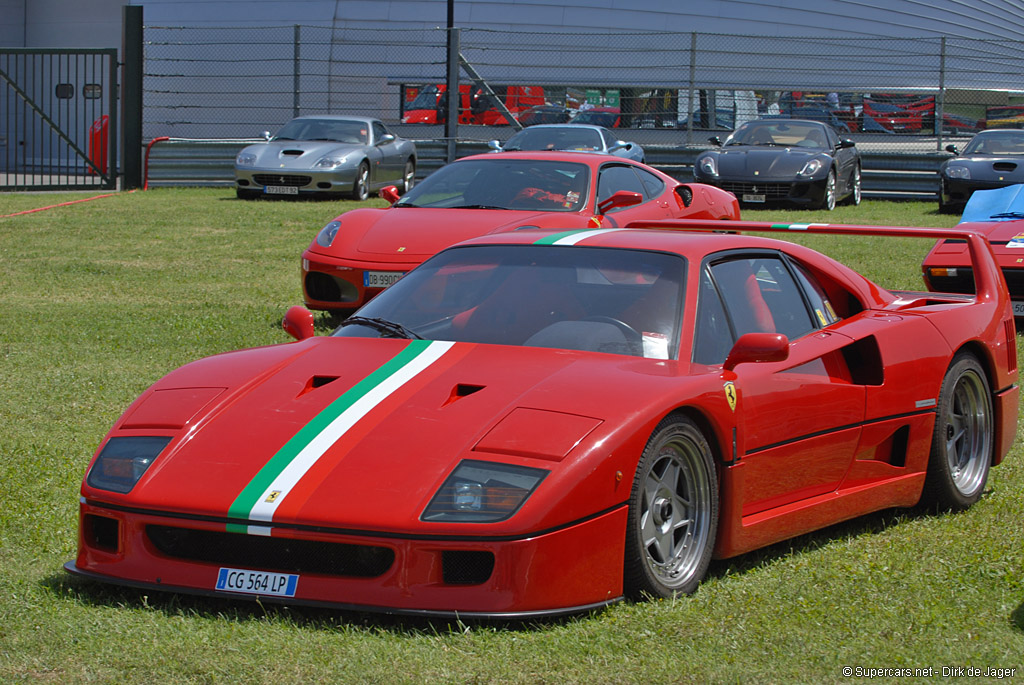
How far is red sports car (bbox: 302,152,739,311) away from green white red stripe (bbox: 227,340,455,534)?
4.48 meters

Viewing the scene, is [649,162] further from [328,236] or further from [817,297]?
[817,297]

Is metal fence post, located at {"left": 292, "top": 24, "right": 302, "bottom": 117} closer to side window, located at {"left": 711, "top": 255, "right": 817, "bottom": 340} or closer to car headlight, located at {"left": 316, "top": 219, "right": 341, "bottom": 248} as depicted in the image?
car headlight, located at {"left": 316, "top": 219, "right": 341, "bottom": 248}

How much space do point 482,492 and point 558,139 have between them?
14521 millimetres

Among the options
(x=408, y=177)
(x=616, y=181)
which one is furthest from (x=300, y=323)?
(x=408, y=177)

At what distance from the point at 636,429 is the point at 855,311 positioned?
6.27 feet

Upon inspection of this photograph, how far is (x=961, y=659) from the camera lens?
3332 mm

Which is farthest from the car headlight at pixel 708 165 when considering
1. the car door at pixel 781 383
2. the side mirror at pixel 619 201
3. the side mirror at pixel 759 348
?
the side mirror at pixel 759 348

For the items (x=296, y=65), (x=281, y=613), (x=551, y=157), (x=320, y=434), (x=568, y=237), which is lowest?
(x=281, y=613)

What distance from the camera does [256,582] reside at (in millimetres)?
3443

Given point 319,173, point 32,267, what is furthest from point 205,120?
point 32,267

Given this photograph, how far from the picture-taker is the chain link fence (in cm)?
2247

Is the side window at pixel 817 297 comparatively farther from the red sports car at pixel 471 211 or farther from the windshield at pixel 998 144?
the windshield at pixel 998 144

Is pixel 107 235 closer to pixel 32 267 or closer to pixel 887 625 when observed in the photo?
pixel 32 267

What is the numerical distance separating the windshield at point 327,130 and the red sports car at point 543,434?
14.3 meters
